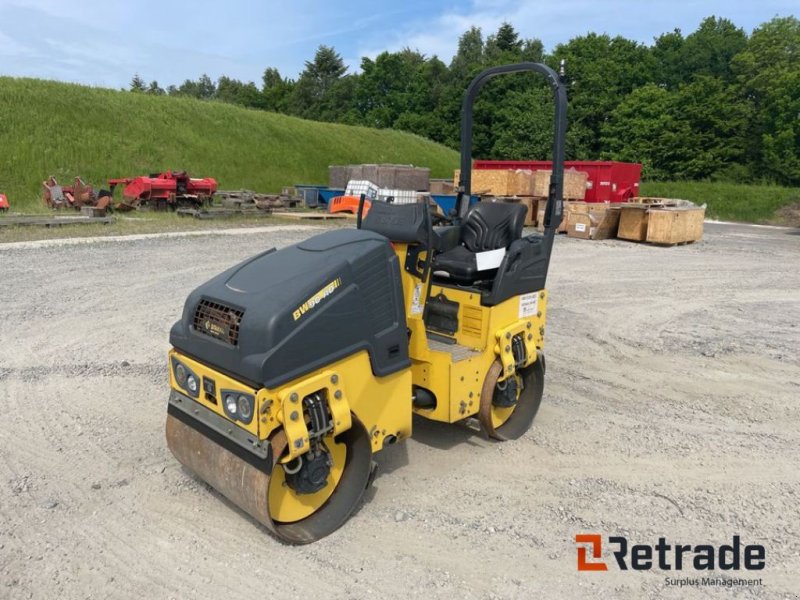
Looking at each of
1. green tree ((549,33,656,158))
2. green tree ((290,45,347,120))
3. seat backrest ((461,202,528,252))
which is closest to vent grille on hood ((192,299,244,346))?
seat backrest ((461,202,528,252))

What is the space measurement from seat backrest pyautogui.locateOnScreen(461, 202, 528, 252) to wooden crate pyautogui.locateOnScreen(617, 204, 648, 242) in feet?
40.3

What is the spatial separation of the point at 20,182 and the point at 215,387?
2072 cm

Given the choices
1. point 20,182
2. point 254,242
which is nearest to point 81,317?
point 254,242

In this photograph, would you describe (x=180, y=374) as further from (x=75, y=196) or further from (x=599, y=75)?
(x=599, y=75)

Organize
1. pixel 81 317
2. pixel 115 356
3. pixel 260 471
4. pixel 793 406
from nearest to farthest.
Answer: pixel 260 471 < pixel 793 406 < pixel 115 356 < pixel 81 317

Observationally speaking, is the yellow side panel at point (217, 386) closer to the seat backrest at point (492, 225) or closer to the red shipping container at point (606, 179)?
the seat backrest at point (492, 225)

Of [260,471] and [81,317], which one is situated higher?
[260,471]

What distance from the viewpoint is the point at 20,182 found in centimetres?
2002

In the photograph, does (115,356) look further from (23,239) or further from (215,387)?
(23,239)

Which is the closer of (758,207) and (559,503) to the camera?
(559,503)

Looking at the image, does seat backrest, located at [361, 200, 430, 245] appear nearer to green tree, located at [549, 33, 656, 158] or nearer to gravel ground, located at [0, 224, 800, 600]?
gravel ground, located at [0, 224, 800, 600]

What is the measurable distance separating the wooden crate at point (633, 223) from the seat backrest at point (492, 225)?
1229cm

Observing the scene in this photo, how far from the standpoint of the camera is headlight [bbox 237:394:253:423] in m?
2.76

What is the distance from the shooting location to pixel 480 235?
450 centimetres
